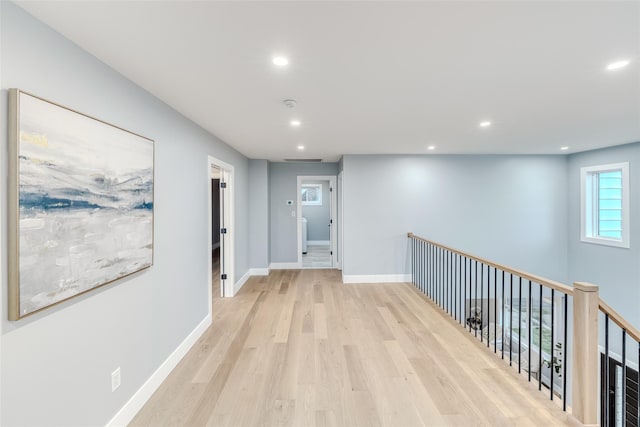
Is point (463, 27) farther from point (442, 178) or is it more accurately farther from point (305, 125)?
point (442, 178)

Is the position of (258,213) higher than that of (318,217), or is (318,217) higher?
(258,213)

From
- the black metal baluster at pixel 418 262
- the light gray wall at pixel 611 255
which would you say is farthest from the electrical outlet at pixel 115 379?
the light gray wall at pixel 611 255

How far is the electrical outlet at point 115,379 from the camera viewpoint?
175 cm

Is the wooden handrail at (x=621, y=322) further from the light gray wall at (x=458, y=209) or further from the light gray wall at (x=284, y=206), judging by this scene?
the light gray wall at (x=284, y=206)

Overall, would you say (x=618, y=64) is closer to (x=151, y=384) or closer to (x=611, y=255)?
(x=151, y=384)

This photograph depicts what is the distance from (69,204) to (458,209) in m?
5.41

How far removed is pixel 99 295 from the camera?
1653 millimetres

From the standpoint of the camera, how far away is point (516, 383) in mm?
2232

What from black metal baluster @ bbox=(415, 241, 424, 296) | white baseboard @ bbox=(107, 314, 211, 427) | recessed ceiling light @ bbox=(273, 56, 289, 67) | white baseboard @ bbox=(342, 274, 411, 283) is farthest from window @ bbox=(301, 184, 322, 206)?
recessed ceiling light @ bbox=(273, 56, 289, 67)

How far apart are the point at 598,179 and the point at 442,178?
8.31 ft

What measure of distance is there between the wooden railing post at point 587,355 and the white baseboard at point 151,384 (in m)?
2.90

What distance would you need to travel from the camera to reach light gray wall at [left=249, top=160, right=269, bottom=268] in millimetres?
5664

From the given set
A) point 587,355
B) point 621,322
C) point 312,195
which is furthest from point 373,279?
point 312,195

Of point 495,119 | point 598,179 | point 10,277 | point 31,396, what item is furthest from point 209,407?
point 598,179
